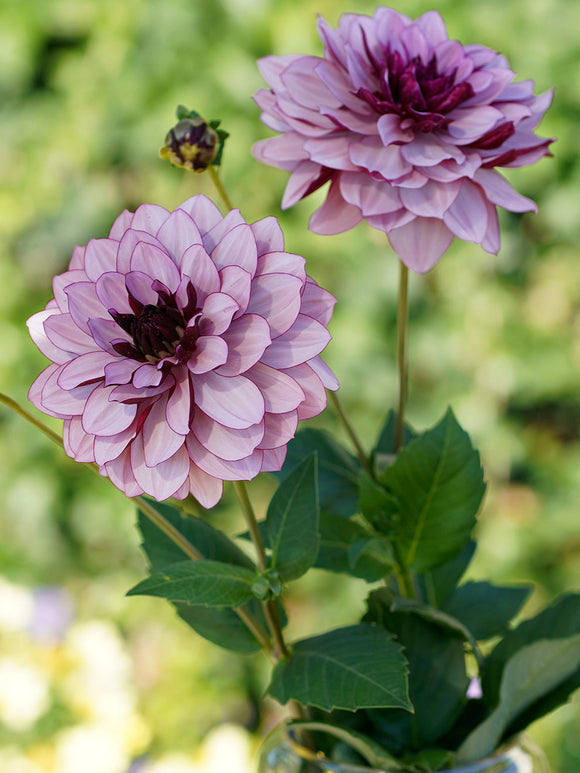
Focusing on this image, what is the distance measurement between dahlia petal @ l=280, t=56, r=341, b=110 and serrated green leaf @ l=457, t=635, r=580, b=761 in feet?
0.81

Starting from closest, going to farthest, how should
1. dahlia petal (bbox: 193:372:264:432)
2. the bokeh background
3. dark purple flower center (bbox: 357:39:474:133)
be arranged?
dahlia petal (bbox: 193:372:264:432) → dark purple flower center (bbox: 357:39:474:133) → the bokeh background

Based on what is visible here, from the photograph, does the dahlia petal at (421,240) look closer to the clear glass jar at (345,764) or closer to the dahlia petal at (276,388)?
the dahlia petal at (276,388)

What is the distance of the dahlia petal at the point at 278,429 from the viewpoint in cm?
27

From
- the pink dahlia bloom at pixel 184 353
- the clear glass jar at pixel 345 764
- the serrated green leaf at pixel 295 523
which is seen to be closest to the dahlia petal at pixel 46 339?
the pink dahlia bloom at pixel 184 353

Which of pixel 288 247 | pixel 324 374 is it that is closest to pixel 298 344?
pixel 324 374

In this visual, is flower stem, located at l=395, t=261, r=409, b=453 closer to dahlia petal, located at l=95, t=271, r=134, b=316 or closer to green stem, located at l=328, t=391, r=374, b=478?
green stem, located at l=328, t=391, r=374, b=478

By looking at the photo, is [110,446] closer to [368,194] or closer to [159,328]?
[159,328]

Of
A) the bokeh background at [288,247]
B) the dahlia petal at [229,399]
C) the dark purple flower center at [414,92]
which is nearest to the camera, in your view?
the dahlia petal at [229,399]

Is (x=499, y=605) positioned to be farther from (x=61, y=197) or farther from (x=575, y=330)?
(x=61, y=197)

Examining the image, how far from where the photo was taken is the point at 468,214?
1.16 feet

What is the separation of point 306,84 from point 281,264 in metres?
0.13

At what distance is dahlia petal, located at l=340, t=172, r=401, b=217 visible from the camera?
344 mm

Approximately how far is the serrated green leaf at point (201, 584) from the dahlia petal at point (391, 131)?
7.3 inches

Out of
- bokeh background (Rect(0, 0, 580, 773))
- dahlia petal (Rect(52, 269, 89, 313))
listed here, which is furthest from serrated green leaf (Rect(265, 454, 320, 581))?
bokeh background (Rect(0, 0, 580, 773))
